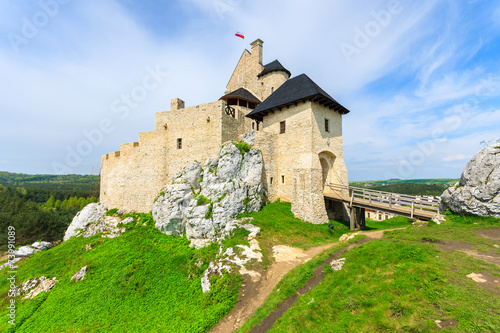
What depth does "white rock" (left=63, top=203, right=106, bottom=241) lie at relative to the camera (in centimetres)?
2109

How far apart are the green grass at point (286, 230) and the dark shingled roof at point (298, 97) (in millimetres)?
8504

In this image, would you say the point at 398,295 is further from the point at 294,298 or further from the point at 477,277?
the point at 294,298

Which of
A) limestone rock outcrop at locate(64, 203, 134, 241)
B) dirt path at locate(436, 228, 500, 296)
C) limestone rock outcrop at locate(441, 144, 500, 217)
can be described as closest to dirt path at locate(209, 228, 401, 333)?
dirt path at locate(436, 228, 500, 296)

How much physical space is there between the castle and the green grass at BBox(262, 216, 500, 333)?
7.83m

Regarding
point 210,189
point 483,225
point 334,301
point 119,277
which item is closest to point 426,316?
point 334,301

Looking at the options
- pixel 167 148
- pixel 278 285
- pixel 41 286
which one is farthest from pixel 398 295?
pixel 41 286

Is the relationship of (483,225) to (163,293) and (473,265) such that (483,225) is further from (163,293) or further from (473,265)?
(163,293)

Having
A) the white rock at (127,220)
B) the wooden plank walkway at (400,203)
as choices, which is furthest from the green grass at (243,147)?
the white rock at (127,220)

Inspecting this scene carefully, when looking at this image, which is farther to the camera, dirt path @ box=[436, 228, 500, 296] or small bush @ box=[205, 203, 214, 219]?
small bush @ box=[205, 203, 214, 219]

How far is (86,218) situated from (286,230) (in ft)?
71.7

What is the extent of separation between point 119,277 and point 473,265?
1602cm

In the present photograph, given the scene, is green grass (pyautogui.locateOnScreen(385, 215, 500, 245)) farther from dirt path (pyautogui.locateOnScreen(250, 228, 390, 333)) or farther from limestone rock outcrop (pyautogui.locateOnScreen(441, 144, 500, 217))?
dirt path (pyautogui.locateOnScreen(250, 228, 390, 333))

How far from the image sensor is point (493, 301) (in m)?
4.24

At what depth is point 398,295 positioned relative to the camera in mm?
5109
